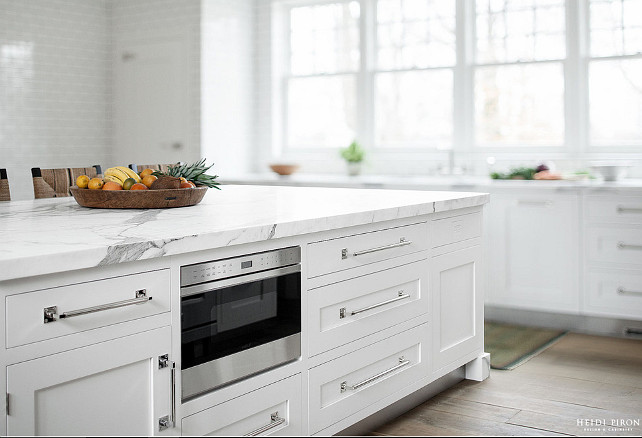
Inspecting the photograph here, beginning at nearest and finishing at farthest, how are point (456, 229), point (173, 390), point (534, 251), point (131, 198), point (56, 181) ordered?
point (173, 390)
point (131, 198)
point (456, 229)
point (56, 181)
point (534, 251)

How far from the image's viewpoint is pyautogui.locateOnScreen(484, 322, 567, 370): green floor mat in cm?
388

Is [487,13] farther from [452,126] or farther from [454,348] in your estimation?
[454,348]

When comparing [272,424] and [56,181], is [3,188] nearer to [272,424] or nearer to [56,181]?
[56,181]

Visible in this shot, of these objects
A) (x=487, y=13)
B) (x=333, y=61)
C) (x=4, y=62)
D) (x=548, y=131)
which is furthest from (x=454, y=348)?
(x=4, y=62)

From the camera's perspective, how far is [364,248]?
2.64 meters

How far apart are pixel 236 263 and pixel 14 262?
0.70 metres

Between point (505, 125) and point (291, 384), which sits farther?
point (505, 125)

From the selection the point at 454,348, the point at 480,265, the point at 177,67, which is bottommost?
the point at 454,348

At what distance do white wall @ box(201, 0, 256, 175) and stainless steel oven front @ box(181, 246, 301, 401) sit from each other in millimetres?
3814

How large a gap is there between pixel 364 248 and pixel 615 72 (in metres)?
3.21

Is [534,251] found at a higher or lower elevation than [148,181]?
lower

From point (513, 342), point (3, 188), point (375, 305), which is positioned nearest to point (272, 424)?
point (375, 305)

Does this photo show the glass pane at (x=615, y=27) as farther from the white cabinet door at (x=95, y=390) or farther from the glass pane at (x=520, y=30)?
the white cabinet door at (x=95, y=390)

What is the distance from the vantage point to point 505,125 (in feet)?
17.9
